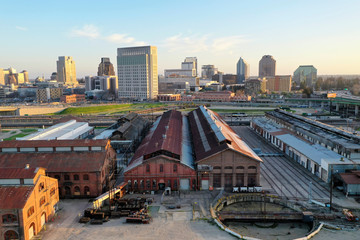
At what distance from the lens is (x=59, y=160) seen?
4216 centimetres

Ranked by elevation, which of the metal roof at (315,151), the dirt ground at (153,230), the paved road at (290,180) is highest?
the metal roof at (315,151)

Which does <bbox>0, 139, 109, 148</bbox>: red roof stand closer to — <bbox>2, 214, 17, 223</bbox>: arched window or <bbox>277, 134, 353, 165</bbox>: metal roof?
<bbox>2, 214, 17, 223</bbox>: arched window

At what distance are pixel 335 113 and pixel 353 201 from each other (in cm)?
10733

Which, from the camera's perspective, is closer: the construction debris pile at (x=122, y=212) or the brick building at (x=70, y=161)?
the construction debris pile at (x=122, y=212)

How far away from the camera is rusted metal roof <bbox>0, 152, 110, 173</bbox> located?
134ft

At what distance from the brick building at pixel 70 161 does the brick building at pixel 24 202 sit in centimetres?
512

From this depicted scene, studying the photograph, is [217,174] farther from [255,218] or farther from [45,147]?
[45,147]

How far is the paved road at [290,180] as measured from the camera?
4219 centimetres

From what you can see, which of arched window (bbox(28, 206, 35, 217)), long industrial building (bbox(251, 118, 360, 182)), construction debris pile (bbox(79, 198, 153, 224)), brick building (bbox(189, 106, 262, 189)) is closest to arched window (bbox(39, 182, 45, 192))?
arched window (bbox(28, 206, 35, 217))

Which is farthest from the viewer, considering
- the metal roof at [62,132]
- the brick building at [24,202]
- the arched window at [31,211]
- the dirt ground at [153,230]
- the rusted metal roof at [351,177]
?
the metal roof at [62,132]

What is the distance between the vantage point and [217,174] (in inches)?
1729

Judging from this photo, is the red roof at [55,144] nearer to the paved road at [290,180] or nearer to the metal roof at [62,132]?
the metal roof at [62,132]

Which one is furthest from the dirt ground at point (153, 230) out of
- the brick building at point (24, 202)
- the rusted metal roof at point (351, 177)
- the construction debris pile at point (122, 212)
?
the rusted metal roof at point (351, 177)

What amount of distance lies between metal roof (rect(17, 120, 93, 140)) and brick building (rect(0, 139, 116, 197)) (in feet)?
71.2
